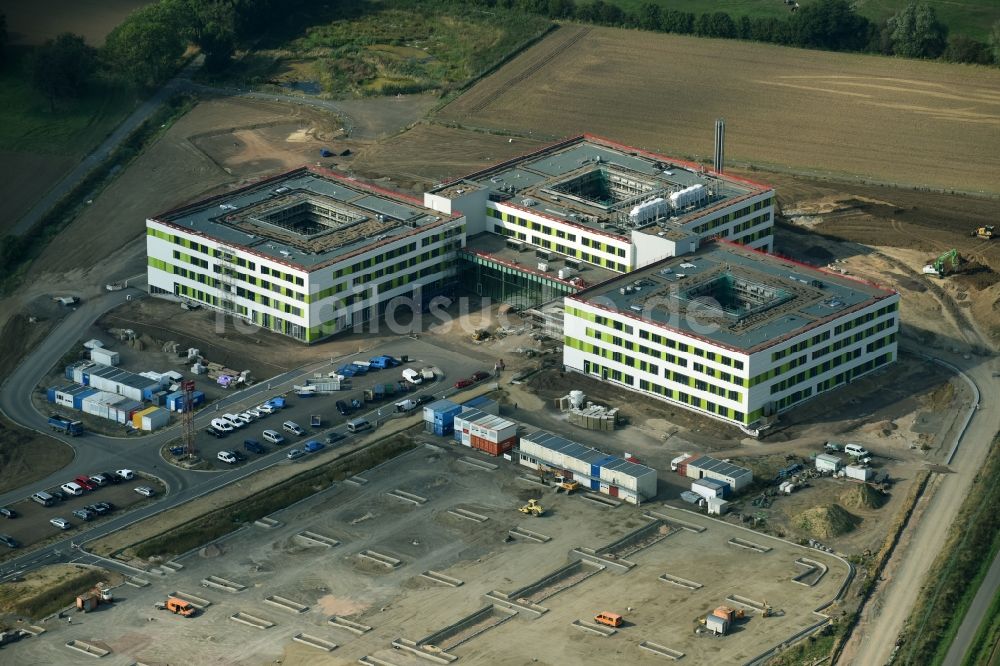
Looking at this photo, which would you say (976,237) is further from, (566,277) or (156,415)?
(156,415)

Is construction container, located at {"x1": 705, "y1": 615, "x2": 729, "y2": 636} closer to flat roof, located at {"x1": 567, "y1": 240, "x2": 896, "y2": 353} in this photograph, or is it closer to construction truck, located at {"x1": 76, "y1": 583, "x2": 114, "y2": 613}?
flat roof, located at {"x1": 567, "y1": 240, "x2": 896, "y2": 353}

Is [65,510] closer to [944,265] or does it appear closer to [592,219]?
[592,219]

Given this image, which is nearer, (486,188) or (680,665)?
(680,665)

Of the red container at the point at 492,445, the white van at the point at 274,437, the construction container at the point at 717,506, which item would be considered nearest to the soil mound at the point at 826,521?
the construction container at the point at 717,506

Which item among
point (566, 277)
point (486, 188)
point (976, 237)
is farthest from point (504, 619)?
point (976, 237)

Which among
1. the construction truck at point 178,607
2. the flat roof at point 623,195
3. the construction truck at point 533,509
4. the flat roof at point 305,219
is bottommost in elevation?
the construction truck at point 178,607

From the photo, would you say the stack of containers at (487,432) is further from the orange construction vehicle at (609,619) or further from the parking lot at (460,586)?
the orange construction vehicle at (609,619)
